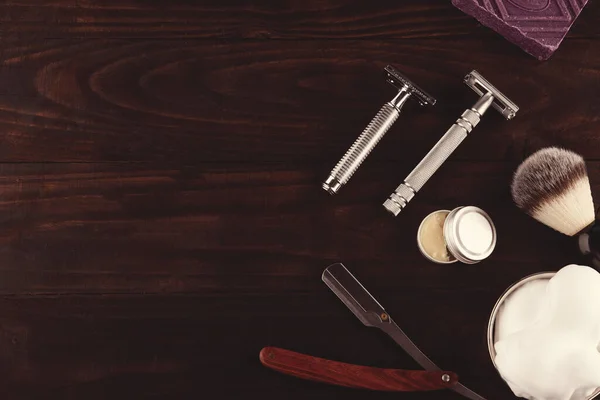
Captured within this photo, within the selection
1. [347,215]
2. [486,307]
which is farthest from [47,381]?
[486,307]

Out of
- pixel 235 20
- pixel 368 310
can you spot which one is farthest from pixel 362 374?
pixel 235 20

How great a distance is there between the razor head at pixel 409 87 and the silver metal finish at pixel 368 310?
0.21 meters

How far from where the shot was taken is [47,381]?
0.68 metres

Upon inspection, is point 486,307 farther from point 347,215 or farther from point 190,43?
point 190,43

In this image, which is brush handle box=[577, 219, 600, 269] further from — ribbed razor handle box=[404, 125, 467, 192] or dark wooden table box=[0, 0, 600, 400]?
ribbed razor handle box=[404, 125, 467, 192]

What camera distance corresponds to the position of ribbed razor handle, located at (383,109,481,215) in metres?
0.70

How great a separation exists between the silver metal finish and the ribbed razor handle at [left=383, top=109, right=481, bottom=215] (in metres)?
0.09

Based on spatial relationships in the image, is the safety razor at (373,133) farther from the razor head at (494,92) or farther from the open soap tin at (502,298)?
the open soap tin at (502,298)

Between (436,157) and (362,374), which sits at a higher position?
(436,157)

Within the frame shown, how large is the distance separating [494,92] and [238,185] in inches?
12.0

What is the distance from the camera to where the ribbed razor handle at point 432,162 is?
695mm

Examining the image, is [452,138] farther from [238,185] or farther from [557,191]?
[238,185]

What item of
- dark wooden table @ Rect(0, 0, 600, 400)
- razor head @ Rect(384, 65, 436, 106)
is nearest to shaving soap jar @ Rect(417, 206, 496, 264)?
dark wooden table @ Rect(0, 0, 600, 400)

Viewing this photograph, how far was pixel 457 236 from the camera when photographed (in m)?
0.67
